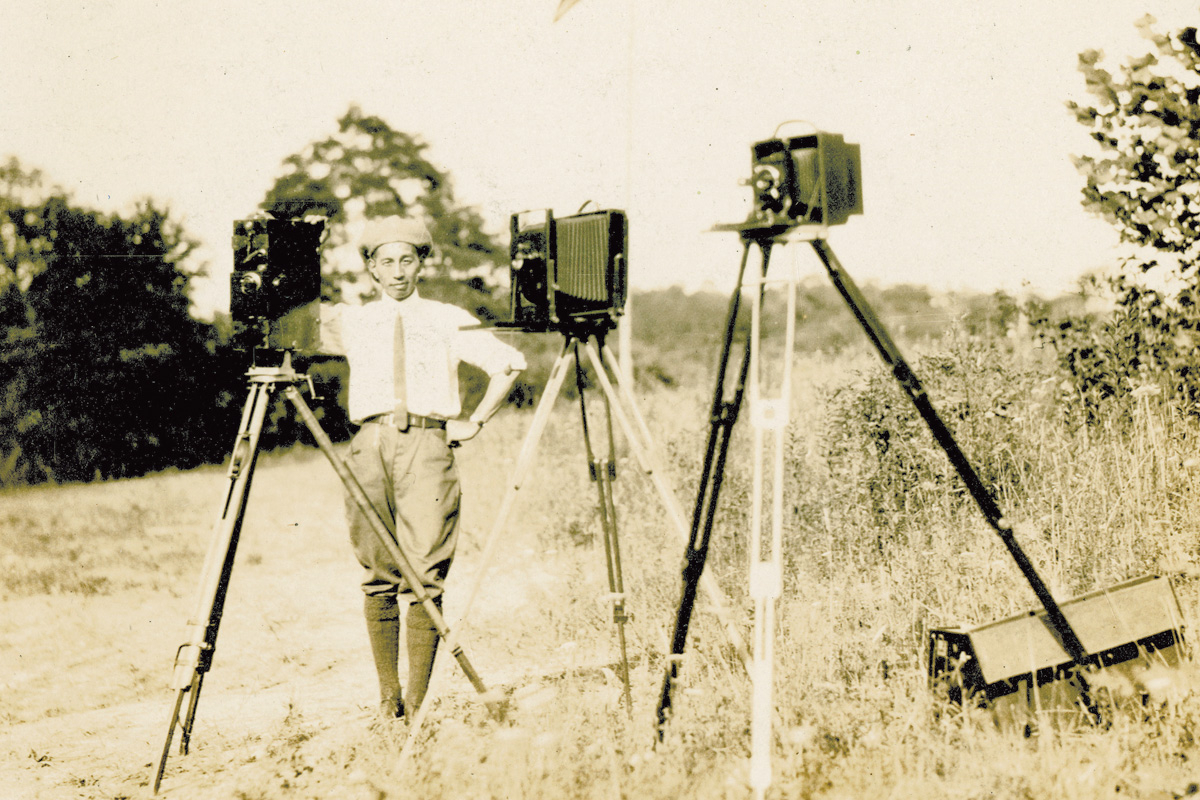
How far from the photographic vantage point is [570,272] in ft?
11.4

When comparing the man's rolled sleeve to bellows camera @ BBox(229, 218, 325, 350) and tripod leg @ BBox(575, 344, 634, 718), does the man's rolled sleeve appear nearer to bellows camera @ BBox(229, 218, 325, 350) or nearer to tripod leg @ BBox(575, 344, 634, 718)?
tripod leg @ BBox(575, 344, 634, 718)

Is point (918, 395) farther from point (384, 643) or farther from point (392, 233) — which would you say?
point (384, 643)

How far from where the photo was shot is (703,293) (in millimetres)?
33219

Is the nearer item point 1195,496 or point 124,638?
point 1195,496

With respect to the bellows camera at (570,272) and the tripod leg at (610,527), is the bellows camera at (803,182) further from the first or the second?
the tripod leg at (610,527)

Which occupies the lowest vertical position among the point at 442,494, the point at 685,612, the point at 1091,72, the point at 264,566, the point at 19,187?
the point at 264,566

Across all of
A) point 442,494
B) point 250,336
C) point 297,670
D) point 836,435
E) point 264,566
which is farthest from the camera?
point 264,566

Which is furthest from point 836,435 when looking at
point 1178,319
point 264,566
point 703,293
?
point 703,293

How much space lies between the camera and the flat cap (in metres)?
3.58

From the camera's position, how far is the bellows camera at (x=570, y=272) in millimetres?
3406

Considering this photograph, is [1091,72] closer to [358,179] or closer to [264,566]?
[264,566]

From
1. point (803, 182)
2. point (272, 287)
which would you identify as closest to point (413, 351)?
point (272, 287)

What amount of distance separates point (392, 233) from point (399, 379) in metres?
0.54

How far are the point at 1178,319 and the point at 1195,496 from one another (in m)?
0.87
